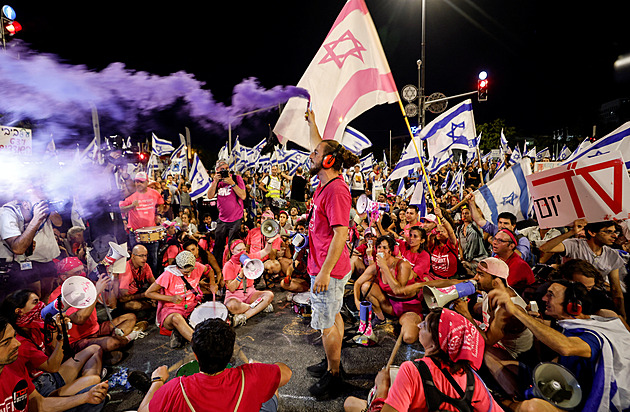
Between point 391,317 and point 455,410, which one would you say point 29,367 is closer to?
point 455,410

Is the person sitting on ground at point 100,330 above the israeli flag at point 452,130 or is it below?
below

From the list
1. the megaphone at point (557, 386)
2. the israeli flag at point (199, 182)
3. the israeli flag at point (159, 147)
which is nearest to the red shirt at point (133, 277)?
the israeli flag at point (199, 182)

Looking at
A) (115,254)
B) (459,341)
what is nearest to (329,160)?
(459,341)

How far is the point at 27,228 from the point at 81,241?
321cm

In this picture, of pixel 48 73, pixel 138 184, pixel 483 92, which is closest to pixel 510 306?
pixel 48 73

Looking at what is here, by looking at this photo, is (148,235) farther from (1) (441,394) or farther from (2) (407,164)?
(2) (407,164)

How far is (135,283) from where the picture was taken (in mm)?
5441

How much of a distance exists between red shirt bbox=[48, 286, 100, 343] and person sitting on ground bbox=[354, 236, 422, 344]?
3.64 m

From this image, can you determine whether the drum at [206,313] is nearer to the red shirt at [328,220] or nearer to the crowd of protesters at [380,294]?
the crowd of protesters at [380,294]

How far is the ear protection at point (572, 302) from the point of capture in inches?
107

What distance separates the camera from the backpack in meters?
1.91

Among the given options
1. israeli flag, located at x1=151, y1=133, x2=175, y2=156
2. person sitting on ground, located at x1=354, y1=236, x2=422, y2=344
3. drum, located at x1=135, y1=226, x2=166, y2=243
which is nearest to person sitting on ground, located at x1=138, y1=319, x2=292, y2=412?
person sitting on ground, located at x1=354, y1=236, x2=422, y2=344

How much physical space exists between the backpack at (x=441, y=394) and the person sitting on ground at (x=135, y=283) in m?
4.73

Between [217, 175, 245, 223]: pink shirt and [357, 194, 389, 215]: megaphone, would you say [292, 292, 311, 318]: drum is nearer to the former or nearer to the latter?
[217, 175, 245, 223]: pink shirt
